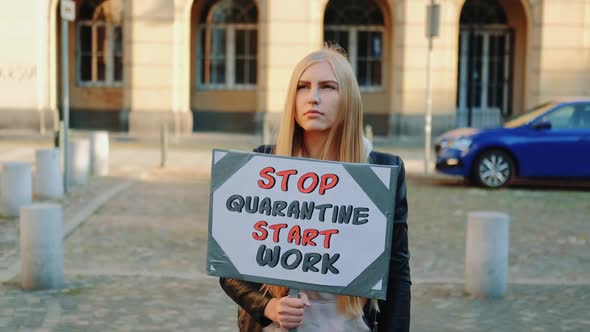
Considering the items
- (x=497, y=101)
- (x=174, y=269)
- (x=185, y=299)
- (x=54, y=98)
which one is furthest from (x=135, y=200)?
(x=497, y=101)

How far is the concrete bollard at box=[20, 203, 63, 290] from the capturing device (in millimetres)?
7762

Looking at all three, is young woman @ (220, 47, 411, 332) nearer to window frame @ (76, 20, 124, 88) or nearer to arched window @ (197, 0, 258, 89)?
arched window @ (197, 0, 258, 89)

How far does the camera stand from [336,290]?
3166 mm

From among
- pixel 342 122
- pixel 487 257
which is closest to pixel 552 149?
pixel 487 257

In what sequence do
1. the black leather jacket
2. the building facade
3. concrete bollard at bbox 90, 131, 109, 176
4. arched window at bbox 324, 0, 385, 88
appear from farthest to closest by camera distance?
1. arched window at bbox 324, 0, 385, 88
2. the building facade
3. concrete bollard at bbox 90, 131, 109, 176
4. the black leather jacket

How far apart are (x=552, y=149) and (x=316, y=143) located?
1307 centimetres

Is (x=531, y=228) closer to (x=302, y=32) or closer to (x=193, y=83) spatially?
(x=302, y=32)

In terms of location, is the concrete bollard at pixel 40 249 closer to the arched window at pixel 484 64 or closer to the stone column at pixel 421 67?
the stone column at pixel 421 67

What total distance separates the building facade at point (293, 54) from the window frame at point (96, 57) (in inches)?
23.9

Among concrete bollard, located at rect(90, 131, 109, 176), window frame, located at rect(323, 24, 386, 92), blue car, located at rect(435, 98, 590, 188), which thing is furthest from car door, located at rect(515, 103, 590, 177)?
window frame, located at rect(323, 24, 386, 92)

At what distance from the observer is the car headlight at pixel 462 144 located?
52.5 ft

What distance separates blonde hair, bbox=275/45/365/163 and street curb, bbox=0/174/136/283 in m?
5.49

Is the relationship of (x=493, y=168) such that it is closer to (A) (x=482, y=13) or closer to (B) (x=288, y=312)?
(A) (x=482, y=13)

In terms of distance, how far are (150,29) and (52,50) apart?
9.34ft
